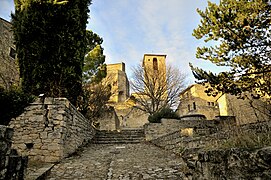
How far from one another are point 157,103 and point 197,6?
37.9ft

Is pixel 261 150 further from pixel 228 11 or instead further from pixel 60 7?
pixel 60 7

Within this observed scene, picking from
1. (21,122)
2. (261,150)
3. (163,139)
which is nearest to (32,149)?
(21,122)

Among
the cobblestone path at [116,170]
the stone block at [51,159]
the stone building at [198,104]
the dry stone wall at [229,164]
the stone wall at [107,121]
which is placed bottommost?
the cobblestone path at [116,170]

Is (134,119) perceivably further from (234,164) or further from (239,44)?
(234,164)

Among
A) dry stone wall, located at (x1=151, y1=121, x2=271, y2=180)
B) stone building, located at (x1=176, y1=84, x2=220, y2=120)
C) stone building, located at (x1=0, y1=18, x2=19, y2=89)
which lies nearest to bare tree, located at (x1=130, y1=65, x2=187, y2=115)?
stone building, located at (x1=176, y1=84, x2=220, y2=120)

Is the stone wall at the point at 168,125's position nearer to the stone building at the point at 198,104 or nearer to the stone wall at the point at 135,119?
the stone building at the point at 198,104

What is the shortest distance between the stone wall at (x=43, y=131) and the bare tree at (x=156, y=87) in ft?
42.4

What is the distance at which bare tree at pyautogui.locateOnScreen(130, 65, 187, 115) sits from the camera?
743 inches

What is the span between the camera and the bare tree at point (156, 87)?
61.9 feet

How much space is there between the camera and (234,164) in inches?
78.6

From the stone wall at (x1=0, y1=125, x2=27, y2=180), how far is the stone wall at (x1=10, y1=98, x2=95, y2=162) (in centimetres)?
260

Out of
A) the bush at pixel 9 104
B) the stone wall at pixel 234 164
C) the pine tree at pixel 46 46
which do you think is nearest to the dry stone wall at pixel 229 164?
A: the stone wall at pixel 234 164

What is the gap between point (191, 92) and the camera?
23125mm

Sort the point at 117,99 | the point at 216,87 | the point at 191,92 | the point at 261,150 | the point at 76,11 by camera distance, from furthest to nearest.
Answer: the point at 117,99 → the point at 191,92 → the point at 76,11 → the point at 216,87 → the point at 261,150
